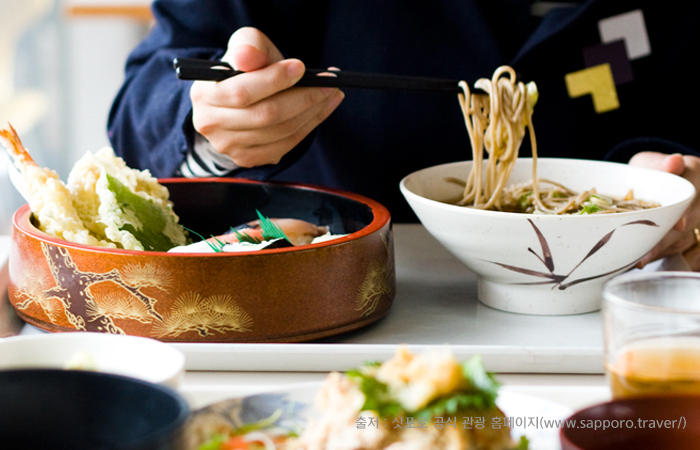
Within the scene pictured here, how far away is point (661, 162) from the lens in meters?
1.11

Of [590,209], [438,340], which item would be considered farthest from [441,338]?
[590,209]

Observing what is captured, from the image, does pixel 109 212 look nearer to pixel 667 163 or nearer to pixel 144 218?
pixel 144 218

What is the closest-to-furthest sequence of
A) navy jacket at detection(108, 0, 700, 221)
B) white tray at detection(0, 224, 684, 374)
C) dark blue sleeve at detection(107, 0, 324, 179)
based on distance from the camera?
white tray at detection(0, 224, 684, 374) → dark blue sleeve at detection(107, 0, 324, 179) → navy jacket at detection(108, 0, 700, 221)

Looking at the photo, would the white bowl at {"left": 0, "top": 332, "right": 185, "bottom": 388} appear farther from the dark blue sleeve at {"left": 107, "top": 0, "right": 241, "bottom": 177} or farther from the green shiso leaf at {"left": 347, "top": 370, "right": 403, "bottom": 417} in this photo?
the dark blue sleeve at {"left": 107, "top": 0, "right": 241, "bottom": 177}

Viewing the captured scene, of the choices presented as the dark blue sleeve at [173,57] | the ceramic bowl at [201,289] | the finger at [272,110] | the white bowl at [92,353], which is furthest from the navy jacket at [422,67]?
the white bowl at [92,353]

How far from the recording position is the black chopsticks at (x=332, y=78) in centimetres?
91

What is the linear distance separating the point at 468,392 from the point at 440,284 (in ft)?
1.98

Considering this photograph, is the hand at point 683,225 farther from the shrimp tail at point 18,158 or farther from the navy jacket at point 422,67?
the shrimp tail at point 18,158

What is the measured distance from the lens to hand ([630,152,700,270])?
3.45ft

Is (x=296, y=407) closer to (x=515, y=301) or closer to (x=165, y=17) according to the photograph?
(x=515, y=301)

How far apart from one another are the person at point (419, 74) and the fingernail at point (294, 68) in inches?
6.1

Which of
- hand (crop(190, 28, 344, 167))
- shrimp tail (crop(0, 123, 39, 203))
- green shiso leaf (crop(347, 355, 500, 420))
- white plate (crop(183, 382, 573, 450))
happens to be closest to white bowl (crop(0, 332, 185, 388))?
white plate (crop(183, 382, 573, 450))

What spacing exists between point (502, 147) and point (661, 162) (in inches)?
10.2

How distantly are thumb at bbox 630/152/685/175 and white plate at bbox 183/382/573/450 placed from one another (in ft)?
2.16
